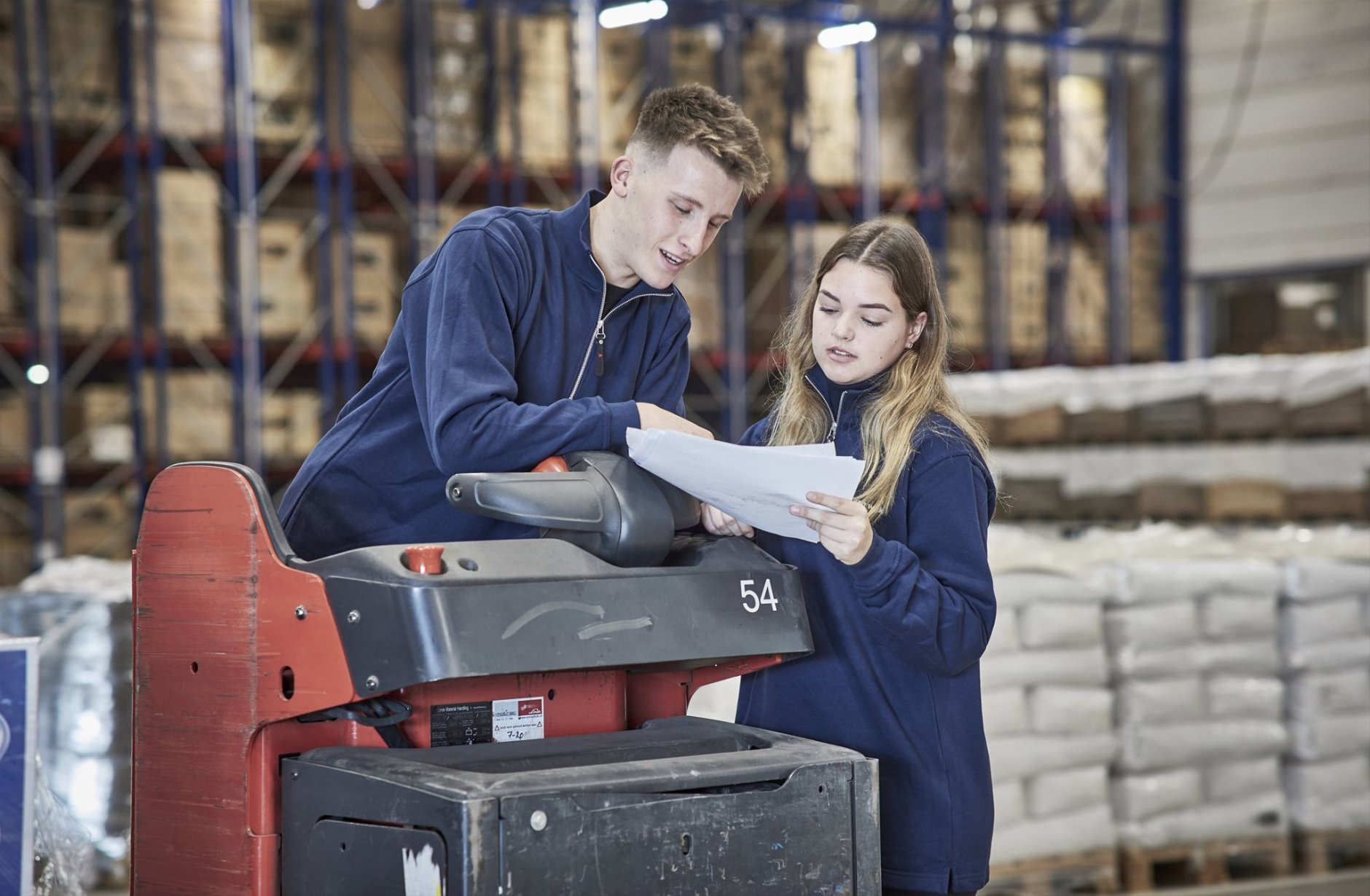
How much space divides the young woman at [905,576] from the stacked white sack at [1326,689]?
3842mm

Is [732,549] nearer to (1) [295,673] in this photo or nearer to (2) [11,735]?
(1) [295,673]

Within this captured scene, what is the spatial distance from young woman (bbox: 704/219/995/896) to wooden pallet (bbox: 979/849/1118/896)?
116 inches

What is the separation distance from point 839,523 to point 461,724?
0.56m

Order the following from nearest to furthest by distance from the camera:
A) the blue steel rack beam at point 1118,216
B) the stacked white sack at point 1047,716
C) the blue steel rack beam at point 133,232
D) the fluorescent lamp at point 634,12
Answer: the stacked white sack at point 1047,716 < the blue steel rack beam at point 133,232 < the fluorescent lamp at point 634,12 < the blue steel rack beam at point 1118,216

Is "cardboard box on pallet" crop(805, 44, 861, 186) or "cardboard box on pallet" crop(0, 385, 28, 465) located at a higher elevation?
"cardboard box on pallet" crop(805, 44, 861, 186)

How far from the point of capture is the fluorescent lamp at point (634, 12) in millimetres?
10078

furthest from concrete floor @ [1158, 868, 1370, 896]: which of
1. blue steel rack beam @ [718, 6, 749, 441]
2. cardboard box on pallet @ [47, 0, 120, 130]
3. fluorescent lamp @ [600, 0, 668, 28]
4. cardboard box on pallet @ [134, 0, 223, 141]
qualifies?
cardboard box on pallet @ [47, 0, 120, 130]

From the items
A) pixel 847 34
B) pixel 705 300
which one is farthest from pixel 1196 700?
pixel 847 34

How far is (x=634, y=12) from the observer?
10.1 m

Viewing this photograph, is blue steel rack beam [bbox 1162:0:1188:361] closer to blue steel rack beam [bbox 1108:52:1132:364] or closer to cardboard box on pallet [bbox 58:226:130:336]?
blue steel rack beam [bbox 1108:52:1132:364]

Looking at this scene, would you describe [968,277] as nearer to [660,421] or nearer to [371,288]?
[371,288]

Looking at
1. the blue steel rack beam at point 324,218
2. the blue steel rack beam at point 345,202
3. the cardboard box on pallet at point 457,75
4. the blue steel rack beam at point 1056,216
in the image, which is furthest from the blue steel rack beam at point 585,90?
the blue steel rack beam at point 1056,216

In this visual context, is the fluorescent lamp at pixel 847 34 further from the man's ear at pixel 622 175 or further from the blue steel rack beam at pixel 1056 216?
the man's ear at pixel 622 175

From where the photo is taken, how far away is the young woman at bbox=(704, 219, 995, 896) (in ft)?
7.53
